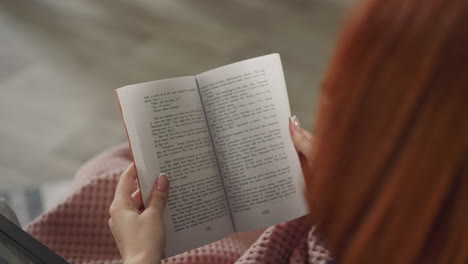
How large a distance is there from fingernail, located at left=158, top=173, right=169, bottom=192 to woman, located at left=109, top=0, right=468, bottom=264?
1.23 ft

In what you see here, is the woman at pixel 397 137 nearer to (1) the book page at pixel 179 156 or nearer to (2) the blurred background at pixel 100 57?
Answer: (1) the book page at pixel 179 156

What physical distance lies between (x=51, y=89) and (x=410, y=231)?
1.82 metres

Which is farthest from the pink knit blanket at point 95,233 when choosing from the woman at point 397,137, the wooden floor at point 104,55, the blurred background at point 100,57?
the wooden floor at point 104,55

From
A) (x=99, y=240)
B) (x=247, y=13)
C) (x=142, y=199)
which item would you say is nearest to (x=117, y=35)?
(x=247, y=13)

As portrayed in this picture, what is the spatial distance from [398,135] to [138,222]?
1.49 feet

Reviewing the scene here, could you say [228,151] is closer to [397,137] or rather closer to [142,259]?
[142,259]

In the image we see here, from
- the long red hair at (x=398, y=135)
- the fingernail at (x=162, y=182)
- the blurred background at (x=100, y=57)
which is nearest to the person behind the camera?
the long red hair at (x=398, y=135)

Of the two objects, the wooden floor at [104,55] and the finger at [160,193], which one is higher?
the wooden floor at [104,55]

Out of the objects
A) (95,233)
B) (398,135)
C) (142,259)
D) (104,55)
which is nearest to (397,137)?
(398,135)

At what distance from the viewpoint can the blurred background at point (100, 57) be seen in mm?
1859

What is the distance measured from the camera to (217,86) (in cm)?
90

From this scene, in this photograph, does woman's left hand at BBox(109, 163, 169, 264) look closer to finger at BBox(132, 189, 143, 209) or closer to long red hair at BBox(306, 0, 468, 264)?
finger at BBox(132, 189, 143, 209)

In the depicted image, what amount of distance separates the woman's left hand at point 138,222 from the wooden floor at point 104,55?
1050 mm

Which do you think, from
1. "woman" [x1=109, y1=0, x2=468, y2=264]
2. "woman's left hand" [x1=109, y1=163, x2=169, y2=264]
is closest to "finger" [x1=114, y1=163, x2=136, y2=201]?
"woman's left hand" [x1=109, y1=163, x2=169, y2=264]
